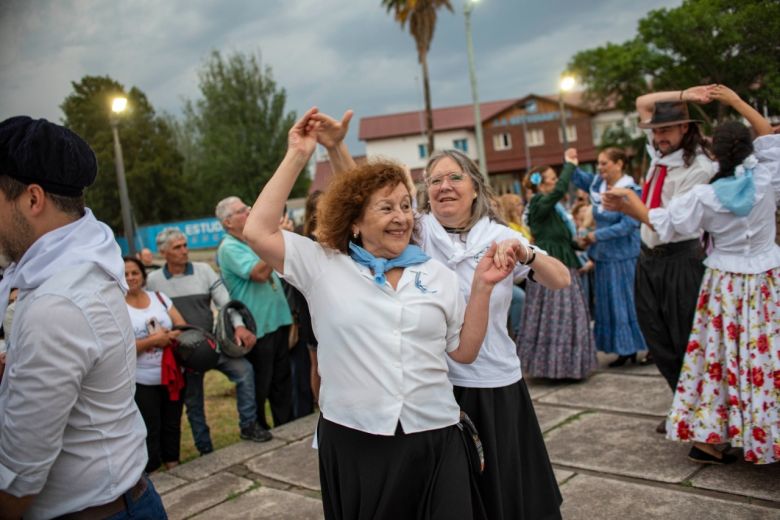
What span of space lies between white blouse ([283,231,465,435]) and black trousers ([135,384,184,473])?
3051mm

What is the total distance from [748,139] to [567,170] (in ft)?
7.53

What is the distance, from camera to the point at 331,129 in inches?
112

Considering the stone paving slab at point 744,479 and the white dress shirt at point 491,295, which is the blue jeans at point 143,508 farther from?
the stone paving slab at point 744,479

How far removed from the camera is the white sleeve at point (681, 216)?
4.05 metres

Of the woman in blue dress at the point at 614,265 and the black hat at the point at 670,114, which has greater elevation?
the black hat at the point at 670,114

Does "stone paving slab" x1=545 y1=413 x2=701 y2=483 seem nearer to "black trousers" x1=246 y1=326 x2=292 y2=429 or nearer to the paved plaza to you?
the paved plaza

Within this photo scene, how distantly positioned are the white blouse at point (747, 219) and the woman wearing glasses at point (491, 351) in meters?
1.46

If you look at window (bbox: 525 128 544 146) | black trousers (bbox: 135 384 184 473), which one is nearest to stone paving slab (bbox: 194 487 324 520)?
black trousers (bbox: 135 384 184 473)

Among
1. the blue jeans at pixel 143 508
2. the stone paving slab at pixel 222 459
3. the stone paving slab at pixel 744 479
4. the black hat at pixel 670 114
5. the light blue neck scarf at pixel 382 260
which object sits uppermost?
the black hat at pixel 670 114

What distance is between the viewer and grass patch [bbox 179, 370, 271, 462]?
6.25 meters

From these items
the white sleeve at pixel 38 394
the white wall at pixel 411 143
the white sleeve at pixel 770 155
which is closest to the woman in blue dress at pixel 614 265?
the white sleeve at pixel 770 155

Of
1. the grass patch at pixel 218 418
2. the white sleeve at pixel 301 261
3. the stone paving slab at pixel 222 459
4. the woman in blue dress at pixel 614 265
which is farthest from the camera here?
the woman in blue dress at pixel 614 265

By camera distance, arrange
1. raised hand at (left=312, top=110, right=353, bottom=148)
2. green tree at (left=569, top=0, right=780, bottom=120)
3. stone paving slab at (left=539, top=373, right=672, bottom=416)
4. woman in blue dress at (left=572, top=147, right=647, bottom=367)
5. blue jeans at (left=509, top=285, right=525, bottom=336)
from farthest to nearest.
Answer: green tree at (left=569, top=0, right=780, bottom=120) < blue jeans at (left=509, top=285, right=525, bottom=336) < woman in blue dress at (left=572, top=147, right=647, bottom=367) < stone paving slab at (left=539, top=373, right=672, bottom=416) < raised hand at (left=312, top=110, right=353, bottom=148)

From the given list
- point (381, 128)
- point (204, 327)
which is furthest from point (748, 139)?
point (381, 128)
